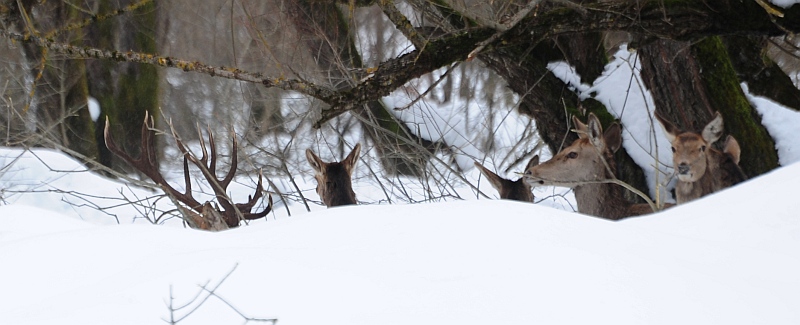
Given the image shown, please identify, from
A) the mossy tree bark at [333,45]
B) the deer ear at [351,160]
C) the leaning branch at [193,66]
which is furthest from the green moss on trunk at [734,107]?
the leaning branch at [193,66]

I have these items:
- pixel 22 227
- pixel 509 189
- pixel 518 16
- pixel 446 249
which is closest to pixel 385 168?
pixel 509 189

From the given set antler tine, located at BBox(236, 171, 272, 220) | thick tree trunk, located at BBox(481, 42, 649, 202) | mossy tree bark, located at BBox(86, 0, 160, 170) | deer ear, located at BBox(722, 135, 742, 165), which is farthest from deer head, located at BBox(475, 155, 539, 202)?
mossy tree bark, located at BBox(86, 0, 160, 170)

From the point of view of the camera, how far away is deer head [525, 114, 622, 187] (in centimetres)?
656

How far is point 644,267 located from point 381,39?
964cm

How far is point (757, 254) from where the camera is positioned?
2822mm

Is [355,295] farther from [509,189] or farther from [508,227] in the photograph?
[509,189]

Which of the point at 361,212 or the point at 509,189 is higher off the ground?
the point at 509,189

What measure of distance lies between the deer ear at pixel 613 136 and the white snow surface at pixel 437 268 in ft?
10.2

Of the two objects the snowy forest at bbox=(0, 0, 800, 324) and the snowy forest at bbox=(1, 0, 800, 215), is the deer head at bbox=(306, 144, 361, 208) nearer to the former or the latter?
the snowy forest at bbox=(0, 0, 800, 324)

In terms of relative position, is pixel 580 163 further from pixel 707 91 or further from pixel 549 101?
pixel 707 91

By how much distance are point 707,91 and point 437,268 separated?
4828mm

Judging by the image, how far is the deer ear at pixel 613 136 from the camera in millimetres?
6605

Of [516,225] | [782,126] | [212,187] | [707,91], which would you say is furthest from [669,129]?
[516,225]

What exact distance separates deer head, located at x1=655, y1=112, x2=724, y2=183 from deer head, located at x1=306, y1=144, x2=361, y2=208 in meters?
2.16
